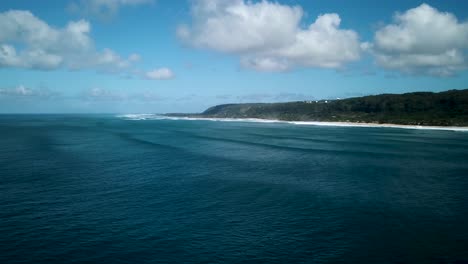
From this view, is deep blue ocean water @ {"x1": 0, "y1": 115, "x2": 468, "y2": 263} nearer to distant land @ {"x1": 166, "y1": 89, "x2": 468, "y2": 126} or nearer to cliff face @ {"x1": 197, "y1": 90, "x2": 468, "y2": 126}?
cliff face @ {"x1": 197, "y1": 90, "x2": 468, "y2": 126}

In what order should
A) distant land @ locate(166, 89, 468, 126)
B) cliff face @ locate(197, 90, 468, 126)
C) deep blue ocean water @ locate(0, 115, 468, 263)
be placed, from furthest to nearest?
cliff face @ locate(197, 90, 468, 126) < distant land @ locate(166, 89, 468, 126) < deep blue ocean water @ locate(0, 115, 468, 263)

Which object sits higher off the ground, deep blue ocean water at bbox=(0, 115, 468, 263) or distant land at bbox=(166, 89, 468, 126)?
distant land at bbox=(166, 89, 468, 126)

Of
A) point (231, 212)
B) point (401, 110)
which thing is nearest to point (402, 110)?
point (401, 110)

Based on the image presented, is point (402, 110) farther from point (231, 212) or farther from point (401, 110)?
point (231, 212)

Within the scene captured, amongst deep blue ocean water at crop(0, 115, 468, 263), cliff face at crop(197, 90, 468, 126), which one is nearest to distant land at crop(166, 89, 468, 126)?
cliff face at crop(197, 90, 468, 126)

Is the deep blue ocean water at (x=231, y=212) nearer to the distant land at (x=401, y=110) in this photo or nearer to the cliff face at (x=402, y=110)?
the cliff face at (x=402, y=110)

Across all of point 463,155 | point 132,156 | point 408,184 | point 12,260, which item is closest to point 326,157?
point 408,184

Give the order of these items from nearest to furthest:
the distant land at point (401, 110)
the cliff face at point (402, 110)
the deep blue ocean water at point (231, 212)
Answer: the deep blue ocean water at point (231, 212) → the distant land at point (401, 110) → the cliff face at point (402, 110)

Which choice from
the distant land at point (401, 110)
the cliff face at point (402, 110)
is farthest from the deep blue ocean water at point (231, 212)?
the distant land at point (401, 110)
